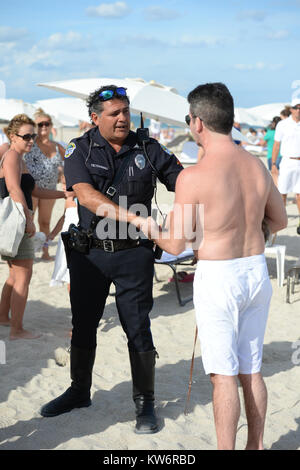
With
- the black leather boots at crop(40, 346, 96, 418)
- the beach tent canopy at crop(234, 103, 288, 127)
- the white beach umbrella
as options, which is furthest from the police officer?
the white beach umbrella

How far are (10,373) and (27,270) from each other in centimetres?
96

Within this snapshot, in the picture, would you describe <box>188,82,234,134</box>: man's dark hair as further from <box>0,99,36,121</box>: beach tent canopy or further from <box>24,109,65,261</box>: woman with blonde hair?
<box>0,99,36,121</box>: beach tent canopy

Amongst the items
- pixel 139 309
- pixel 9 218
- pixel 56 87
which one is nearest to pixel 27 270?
pixel 9 218

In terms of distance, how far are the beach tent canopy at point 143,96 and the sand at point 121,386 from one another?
201 inches

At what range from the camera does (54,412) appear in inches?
145

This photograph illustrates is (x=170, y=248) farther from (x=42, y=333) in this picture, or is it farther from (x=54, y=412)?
(x=42, y=333)

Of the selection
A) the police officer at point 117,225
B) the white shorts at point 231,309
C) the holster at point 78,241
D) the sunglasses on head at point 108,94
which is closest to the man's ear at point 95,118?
the police officer at point 117,225

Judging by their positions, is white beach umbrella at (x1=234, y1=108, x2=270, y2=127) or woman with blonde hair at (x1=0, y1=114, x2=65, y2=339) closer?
woman with blonde hair at (x1=0, y1=114, x2=65, y2=339)

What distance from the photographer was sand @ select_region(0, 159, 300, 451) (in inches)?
134

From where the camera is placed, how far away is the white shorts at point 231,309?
264 cm

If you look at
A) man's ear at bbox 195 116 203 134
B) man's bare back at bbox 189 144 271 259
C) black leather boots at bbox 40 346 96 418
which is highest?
man's ear at bbox 195 116 203 134

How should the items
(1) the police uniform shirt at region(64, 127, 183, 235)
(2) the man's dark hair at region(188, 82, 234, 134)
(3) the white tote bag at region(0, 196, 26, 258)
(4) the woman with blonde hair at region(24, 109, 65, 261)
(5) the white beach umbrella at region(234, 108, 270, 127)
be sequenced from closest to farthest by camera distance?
(2) the man's dark hair at region(188, 82, 234, 134), (1) the police uniform shirt at region(64, 127, 183, 235), (3) the white tote bag at region(0, 196, 26, 258), (4) the woman with blonde hair at region(24, 109, 65, 261), (5) the white beach umbrella at region(234, 108, 270, 127)

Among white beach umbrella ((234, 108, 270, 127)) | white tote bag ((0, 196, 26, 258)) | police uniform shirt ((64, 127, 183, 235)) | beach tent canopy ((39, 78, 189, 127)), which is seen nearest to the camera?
police uniform shirt ((64, 127, 183, 235))

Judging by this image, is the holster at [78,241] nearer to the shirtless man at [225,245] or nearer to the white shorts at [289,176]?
the shirtless man at [225,245]
